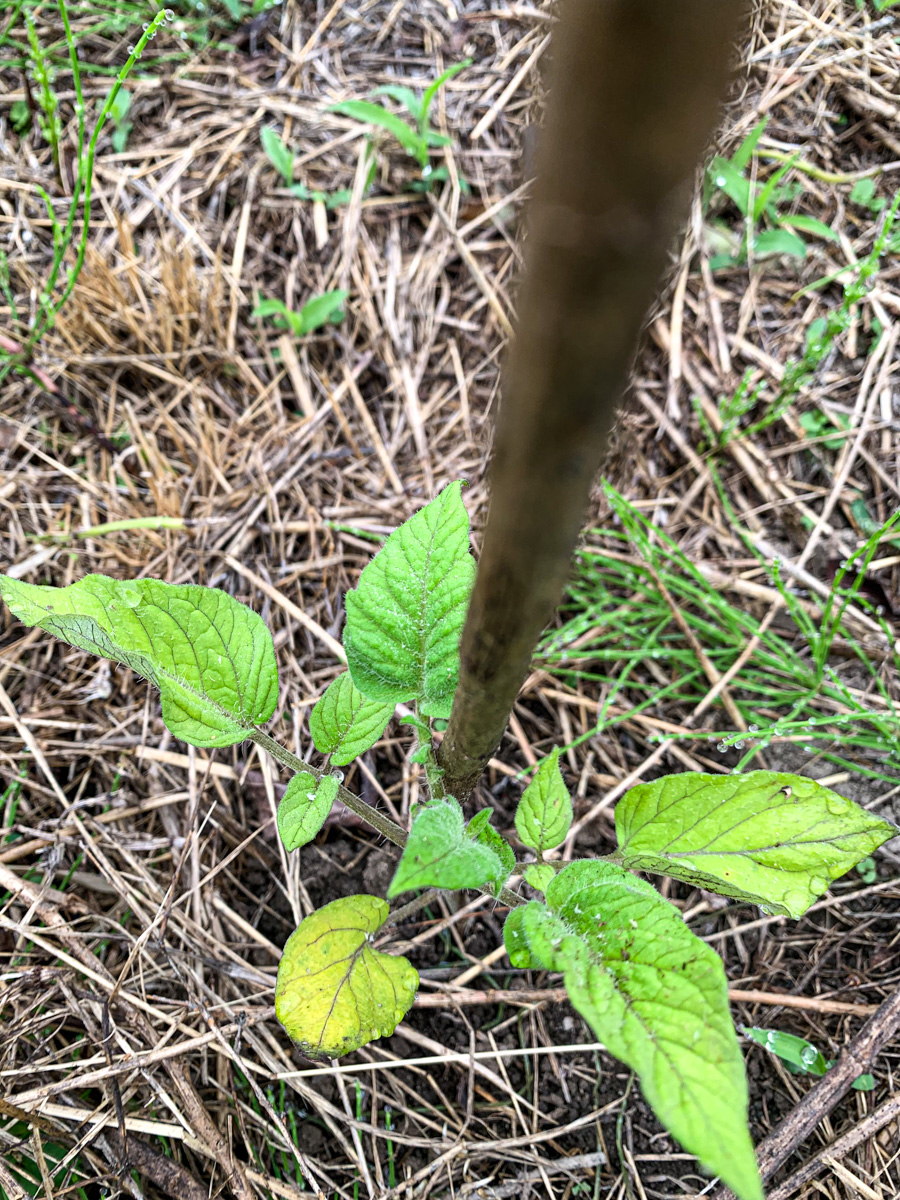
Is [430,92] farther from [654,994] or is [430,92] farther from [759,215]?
[654,994]

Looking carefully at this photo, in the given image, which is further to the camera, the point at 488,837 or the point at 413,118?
the point at 413,118

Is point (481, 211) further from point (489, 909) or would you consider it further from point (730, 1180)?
point (730, 1180)

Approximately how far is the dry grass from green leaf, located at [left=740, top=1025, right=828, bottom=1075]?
38 millimetres

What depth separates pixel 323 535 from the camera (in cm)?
182

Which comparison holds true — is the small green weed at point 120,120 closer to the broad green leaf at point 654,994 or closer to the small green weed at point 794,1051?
the broad green leaf at point 654,994

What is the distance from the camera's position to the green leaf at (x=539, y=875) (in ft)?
3.60

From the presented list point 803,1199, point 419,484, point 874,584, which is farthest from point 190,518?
point 803,1199

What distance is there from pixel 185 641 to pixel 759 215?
A: 185 cm

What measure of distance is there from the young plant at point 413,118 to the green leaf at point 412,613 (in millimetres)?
1375

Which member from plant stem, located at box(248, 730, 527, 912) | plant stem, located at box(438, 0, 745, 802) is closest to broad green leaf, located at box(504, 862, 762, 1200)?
plant stem, located at box(248, 730, 527, 912)

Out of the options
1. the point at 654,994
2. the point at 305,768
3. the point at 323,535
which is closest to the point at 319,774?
the point at 305,768

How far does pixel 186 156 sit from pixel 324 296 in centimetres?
71

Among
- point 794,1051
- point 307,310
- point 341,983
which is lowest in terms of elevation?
point 794,1051

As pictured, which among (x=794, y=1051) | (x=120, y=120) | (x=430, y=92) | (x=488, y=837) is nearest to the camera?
(x=488, y=837)
